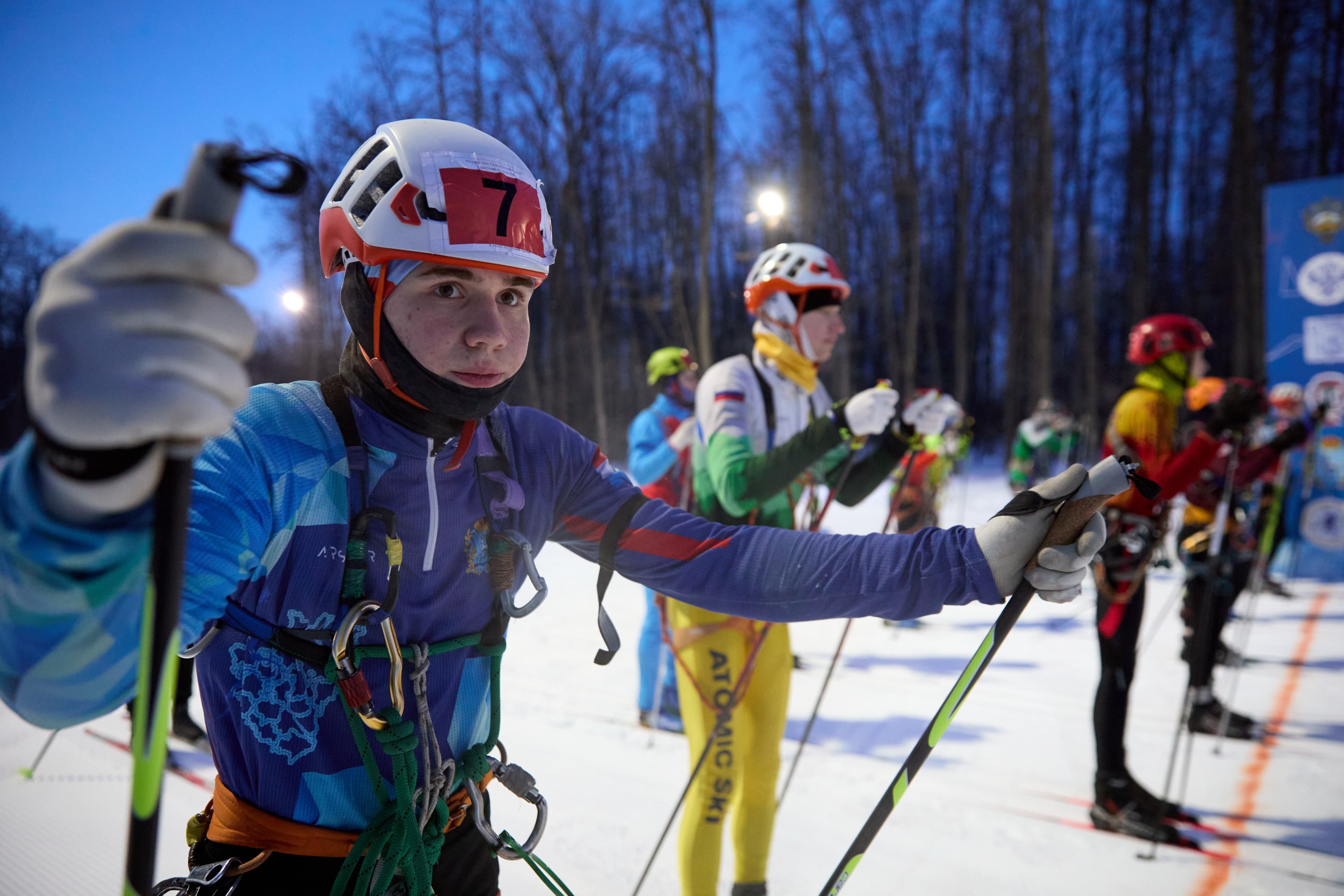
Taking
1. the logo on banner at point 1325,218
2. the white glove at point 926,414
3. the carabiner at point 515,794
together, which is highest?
the logo on banner at point 1325,218

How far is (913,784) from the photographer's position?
165 inches

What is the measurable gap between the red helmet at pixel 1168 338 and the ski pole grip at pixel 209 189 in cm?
417

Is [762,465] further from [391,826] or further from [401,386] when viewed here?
[391,826]

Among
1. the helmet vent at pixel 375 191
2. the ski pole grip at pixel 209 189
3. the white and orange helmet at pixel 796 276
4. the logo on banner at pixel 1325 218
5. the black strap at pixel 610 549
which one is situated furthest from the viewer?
the logo on banner at pixel 1325 218

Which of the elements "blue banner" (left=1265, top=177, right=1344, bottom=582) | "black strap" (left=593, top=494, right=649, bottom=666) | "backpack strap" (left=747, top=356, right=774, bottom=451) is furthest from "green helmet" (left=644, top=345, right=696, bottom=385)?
"blue banner" (left=1265, top=177, right=1344, bottom=582)

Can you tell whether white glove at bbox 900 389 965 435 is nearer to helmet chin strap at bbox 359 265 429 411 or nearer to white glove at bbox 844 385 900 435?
white glove at bbox 844 385 900 435

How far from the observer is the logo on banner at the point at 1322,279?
835 cm

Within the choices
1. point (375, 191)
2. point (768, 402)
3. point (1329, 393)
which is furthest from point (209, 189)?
point (1329, 393)

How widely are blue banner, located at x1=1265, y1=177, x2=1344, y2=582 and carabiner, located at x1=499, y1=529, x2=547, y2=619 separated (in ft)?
32.5

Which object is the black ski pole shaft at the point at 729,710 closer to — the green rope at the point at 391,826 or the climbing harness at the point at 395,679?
the climbing harness at the point at 395,679

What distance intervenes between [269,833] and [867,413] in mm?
2131

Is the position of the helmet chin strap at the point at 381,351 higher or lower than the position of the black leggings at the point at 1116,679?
higher

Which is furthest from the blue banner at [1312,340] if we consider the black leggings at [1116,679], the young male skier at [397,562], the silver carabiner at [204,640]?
the silver carabiner at [204,640]

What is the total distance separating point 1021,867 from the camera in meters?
3.28
